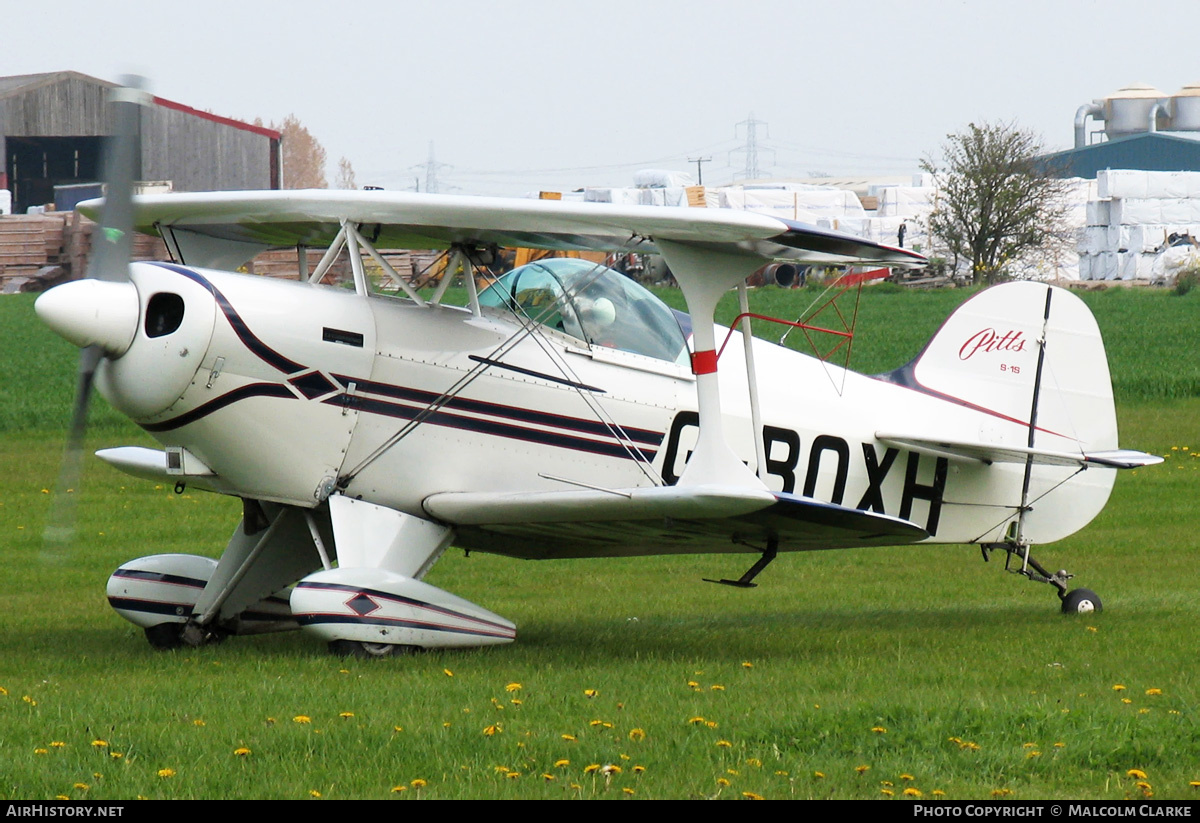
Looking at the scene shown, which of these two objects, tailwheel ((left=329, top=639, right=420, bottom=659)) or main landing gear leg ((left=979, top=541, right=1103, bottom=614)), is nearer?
tailwheel ((left=329, top=639, right=420, bottom=659))

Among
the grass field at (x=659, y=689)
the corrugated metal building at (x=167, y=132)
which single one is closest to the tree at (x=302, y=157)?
the corrugated metal building at (x=167, y=132)

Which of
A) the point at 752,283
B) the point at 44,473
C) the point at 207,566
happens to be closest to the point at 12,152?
the point at 752,283

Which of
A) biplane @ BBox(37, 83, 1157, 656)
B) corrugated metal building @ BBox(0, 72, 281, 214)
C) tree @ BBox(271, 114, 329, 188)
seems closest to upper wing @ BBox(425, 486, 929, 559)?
biplane @ BBox(37, 83, 1157, 656)

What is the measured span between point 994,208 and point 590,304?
197ft

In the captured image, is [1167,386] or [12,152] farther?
[12,152]

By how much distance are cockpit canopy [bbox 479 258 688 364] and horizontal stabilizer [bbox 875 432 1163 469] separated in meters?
1.80

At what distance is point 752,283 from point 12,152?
1183 inches

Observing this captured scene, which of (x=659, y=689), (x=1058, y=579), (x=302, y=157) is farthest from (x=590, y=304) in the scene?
(x=302, y=157)

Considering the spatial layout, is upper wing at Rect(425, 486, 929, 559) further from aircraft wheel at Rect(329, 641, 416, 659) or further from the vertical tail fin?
the vertical tail fin

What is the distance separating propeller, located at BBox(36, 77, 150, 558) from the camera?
8.07 metres

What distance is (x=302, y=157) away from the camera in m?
129

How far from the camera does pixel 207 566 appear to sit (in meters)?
9.98
